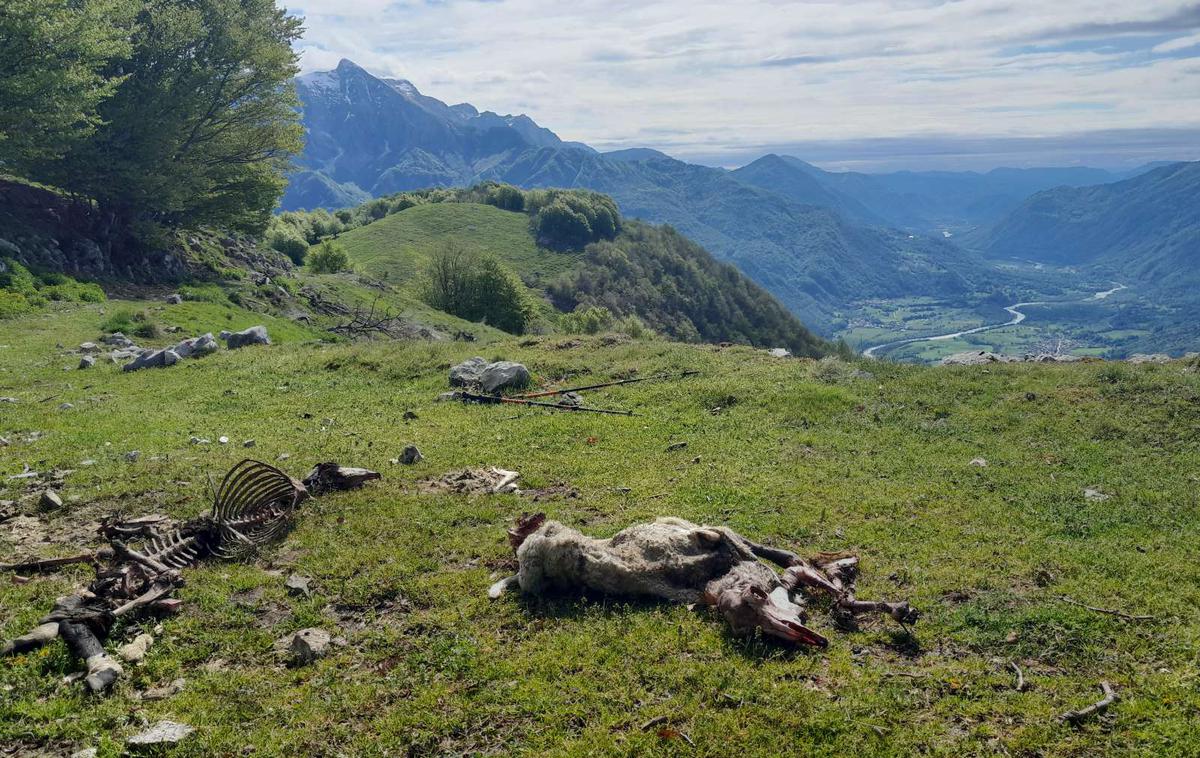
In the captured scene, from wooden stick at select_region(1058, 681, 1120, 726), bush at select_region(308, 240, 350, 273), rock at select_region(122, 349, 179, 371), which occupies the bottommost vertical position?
wooden stick at select_region(1058, 681, 1120, 726)

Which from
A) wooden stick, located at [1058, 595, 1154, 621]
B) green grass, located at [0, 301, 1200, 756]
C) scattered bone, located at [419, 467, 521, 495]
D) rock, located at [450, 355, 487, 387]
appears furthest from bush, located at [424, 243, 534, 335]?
wooden stick, located at [1058, 595, 1154, 621]

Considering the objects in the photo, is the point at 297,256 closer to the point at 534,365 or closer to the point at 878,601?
the point at 534,365

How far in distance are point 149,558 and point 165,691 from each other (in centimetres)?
324

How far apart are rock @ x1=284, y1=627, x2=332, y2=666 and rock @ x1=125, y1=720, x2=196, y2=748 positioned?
5.10ft

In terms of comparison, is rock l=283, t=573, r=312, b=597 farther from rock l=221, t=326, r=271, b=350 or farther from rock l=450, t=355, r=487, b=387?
rock l=221, t=326, r=271, b=350

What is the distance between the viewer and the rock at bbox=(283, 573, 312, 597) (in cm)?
1092

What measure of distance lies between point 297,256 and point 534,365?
61845 mm

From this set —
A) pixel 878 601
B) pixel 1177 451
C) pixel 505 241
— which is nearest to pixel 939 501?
pixel 878 601

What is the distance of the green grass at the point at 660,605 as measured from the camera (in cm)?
783

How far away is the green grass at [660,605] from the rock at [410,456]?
481 mm

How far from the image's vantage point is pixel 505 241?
488 ft

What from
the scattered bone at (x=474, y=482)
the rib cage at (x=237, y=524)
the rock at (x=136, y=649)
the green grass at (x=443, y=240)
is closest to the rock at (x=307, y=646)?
the rock at (x=136, y=649)

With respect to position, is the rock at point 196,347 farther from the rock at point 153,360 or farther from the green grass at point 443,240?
the green grass at point 443,240

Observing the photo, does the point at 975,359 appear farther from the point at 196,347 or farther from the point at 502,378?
the point at 196,347
